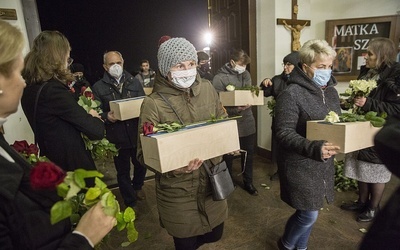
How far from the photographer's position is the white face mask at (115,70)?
274cm

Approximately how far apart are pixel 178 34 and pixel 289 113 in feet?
22.1

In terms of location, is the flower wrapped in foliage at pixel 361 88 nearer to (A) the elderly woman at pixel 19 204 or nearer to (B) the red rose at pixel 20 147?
(A) the elderly woman at pixel 19 204

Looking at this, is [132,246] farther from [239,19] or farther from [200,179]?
[239,19]

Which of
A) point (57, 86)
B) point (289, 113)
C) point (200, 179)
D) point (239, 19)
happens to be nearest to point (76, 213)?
point (200, 179)

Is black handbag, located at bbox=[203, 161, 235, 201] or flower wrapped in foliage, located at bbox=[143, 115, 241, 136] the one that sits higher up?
flower wrapped in foliage, located at bbox=[143, 115, 241, 136]

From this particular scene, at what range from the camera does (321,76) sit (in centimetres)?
169

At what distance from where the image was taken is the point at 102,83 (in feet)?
9.12

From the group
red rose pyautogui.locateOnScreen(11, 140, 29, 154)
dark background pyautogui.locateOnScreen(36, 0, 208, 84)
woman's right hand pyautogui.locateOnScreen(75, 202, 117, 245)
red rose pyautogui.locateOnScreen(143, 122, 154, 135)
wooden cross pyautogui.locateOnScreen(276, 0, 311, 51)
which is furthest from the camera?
dark background pyautogui.locateOnScreen(36, 0, 208, 84)

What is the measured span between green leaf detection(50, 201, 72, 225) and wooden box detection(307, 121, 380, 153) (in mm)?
1375

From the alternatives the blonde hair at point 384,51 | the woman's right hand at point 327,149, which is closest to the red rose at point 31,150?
the woman's right hand at point 327,149

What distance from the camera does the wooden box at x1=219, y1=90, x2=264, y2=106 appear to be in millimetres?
2789

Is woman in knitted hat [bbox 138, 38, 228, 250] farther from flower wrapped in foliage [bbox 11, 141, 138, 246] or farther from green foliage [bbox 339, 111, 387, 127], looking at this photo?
green foliage [bbox 339, 111, 387, 127]

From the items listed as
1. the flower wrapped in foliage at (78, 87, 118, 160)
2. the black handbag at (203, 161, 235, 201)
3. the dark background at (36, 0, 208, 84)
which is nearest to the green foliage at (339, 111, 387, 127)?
the black handbag at (203, 161, 235, 201)

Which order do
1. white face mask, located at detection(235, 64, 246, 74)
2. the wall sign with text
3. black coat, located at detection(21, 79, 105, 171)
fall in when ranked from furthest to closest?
the wall sign with text → white face mask, located at detection(235, 64, 246, 74) → black coat, located at detection(21, 79, 105, 171)
